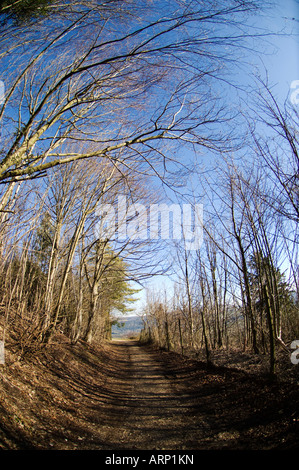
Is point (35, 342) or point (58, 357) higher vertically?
point (35, 342)

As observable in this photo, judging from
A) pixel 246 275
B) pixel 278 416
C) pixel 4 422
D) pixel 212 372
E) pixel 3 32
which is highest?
pixel 3 32

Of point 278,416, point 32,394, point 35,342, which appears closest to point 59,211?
point 35,342

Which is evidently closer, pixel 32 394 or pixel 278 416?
pixel 278 416

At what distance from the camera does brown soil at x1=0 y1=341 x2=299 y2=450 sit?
2490mm

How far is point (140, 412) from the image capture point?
385cm

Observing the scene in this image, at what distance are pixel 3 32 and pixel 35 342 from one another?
17.3ft

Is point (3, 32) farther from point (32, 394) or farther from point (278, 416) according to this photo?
point (278, 416)

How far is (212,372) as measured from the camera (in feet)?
19.3

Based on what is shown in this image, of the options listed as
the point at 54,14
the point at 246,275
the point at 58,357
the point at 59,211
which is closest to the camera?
the point at 54,14

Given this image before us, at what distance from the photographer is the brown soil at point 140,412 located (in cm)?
249

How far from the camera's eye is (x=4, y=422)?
2.33 m
